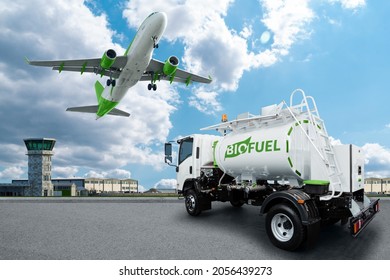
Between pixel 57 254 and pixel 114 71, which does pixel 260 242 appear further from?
pixel 114 71

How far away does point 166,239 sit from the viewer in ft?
24.4

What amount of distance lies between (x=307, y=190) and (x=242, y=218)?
3687 millimetres

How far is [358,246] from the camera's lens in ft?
23.4

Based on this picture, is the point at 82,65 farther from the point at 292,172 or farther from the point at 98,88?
the point at 292,172

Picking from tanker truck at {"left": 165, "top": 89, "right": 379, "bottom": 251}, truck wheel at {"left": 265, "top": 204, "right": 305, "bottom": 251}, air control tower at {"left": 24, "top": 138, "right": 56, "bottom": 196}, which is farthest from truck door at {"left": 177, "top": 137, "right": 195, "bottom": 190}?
air control tower at {"left": 24, "top": 138, "right": 56, "bottom": 196}

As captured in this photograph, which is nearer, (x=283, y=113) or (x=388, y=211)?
(x=283, y=113)

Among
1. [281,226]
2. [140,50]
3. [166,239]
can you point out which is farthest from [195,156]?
[140,50]

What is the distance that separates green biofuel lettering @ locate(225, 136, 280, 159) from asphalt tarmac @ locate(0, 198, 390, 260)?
2325 millimetres

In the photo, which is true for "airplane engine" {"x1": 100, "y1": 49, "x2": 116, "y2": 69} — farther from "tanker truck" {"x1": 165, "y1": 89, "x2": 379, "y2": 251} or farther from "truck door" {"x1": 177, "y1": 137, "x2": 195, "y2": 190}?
"tanker truck" {"x1": 165, "y1": 89, "x2": 379, "y2": 251}

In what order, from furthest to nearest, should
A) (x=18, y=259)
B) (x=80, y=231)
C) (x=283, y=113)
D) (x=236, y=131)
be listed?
(x=236, y=131)
(x=80, y=231)
(x=283, y=113)
(x=18, y=259)

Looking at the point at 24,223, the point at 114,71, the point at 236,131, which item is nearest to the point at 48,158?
the point at 114,71

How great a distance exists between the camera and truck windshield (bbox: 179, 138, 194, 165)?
10.8m

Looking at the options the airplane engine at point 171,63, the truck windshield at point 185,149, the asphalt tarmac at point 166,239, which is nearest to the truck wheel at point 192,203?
the asphalt tarmac at point 166,239

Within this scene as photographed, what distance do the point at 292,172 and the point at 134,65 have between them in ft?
56.5
